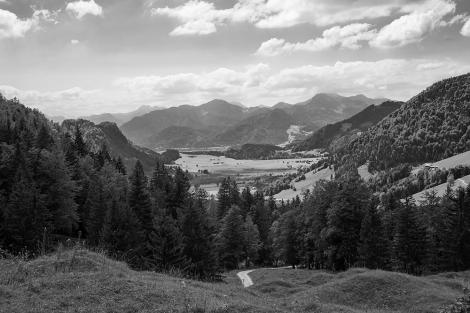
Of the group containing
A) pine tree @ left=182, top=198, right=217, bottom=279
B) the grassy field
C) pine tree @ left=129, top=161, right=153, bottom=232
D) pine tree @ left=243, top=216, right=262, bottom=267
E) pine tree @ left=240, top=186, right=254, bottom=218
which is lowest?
pine tree @ left=243, top=216, right=262, bottom=267

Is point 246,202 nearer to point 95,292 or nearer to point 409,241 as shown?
point 409,241

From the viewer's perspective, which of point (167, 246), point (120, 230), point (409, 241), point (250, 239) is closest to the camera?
point (167, 246)

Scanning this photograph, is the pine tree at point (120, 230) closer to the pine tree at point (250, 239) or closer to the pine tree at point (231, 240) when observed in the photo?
the pine tree at point (231, 240)

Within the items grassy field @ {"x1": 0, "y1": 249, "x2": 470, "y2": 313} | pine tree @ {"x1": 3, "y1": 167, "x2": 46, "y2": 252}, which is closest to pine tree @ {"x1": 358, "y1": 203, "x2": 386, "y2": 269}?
grassy field @ {"x1": 0, "y1": 249, "x2": 470, "y2": 313}

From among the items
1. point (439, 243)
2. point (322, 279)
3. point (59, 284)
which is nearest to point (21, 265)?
point (59, 284)

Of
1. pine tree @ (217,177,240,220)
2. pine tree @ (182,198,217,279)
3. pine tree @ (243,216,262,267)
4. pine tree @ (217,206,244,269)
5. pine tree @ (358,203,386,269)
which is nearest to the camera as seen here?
pine tree @ (182,198,217,279)

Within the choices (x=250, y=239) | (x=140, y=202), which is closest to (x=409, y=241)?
(x=250, y=239)

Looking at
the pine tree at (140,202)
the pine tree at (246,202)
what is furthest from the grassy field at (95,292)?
the pine tree at (246,202)

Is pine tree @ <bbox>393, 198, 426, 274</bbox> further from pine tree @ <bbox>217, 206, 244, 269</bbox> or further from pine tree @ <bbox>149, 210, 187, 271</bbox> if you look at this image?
pine tree @ <bbox>149, 210, 187, 271</bbox>

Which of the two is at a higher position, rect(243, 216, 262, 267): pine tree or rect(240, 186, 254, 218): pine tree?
rect(240, 186, 254, 218): pine tree

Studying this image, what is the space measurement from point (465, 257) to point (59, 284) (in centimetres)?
7751

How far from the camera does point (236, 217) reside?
A: 10250 centimetres

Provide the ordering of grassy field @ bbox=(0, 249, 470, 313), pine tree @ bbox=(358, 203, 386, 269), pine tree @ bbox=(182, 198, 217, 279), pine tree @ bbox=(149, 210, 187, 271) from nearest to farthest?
grassy field @ bbox=(0, 249, 470, 313), pine tree @ bbox=(149, 210, 187, 271), pine tree @ bbox=(182, 198, 217, 279), pine tree @ bbox=(358, 203, 386, 269)

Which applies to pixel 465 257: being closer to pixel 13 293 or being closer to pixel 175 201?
pixel 175 201
